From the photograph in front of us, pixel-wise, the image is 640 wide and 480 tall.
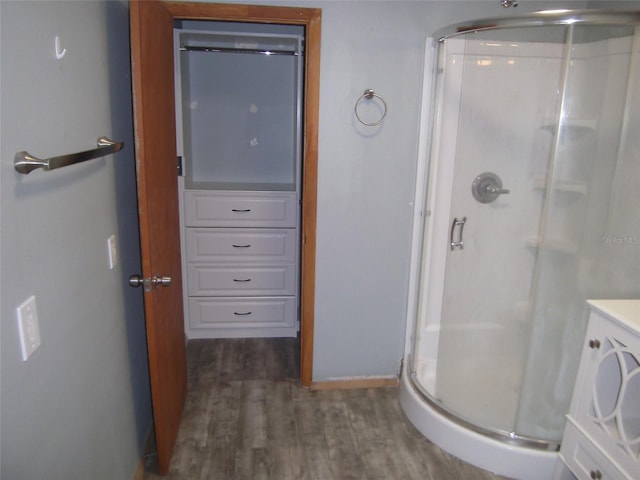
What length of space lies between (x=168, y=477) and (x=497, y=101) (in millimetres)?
2310

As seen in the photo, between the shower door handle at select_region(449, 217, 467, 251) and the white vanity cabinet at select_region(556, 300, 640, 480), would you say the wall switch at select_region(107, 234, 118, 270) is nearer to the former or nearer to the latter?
the shower door handle at select_region(449, 217, 467, 251)

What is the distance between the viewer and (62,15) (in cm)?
125

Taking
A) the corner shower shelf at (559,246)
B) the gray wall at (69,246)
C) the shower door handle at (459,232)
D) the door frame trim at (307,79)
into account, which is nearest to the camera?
the gray wall at (69,246)

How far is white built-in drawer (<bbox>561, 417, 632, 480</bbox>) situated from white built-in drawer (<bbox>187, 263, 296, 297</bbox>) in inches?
73.9

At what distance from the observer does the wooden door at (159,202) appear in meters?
1.67

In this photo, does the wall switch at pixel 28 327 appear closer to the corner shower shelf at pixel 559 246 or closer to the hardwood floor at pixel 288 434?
the hardwood floor at pixel 288 434

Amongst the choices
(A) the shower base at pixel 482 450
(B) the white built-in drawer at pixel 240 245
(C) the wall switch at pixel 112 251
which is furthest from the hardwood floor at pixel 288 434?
(C) the wall switch at pixel 112 251

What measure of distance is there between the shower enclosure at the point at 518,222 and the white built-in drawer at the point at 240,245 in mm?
968

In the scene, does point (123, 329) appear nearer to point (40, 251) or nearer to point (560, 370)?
point (40, 251)

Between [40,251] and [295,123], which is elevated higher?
[295,123]

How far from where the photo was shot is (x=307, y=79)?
2332 millimetres

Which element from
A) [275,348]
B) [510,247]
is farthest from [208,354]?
[510,247]

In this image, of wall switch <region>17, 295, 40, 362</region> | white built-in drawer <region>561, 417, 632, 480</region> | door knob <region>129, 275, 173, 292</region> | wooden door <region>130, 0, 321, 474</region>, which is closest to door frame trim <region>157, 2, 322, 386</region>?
wooden door <region>130, 0, 321, 474</region>

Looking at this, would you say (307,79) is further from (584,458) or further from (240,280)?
(584,458)
